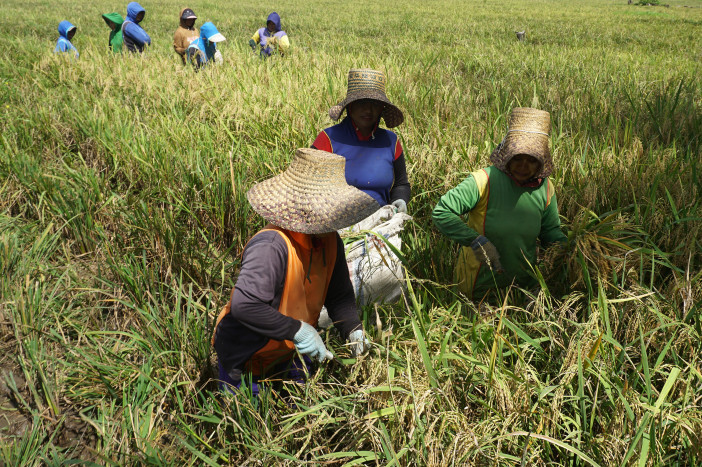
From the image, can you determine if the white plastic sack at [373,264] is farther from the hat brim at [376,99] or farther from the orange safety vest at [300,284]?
the hat brim at [376,99]

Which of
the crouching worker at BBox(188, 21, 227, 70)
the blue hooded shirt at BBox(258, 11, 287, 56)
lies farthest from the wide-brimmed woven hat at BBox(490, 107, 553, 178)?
the blue hooded shirt at BBox(258, 11, 287, 56)

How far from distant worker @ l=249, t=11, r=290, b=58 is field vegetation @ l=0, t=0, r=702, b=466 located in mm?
2403

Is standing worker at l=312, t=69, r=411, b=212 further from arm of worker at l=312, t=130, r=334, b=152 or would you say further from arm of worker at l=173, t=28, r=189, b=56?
arm of worker at l=173, t=28, r=189, b=56

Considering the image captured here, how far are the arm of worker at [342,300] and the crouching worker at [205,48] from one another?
17.8 ft

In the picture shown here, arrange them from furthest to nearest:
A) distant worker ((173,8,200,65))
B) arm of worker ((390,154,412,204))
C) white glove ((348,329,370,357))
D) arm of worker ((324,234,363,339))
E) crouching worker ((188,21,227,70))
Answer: distant worker ((173,8,200,65)) < crouching worker ((188,21,227,70)) < arm of worker ((390,154,412,204)) < arm of worker ((324,234,363,339)) < white glove ((348,329,370,357))

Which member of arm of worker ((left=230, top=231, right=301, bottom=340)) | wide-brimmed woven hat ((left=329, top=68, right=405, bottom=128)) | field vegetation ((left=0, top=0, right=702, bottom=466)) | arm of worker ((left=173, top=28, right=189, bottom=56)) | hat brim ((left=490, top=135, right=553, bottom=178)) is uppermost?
arm of worker ((left=173, top=28, right=189, bottom=56))

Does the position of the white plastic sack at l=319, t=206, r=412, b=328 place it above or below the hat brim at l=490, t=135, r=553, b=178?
below

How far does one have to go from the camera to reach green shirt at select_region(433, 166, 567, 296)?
7.64 feet

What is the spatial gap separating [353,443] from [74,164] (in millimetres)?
3406

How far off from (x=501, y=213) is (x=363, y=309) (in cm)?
79

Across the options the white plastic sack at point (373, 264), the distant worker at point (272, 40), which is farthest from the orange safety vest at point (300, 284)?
the distant worker at point (272, 40)

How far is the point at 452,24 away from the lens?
16172mm

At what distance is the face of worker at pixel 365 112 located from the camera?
2.90 meters

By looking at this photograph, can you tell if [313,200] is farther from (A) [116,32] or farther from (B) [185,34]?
(A) [116,32]
